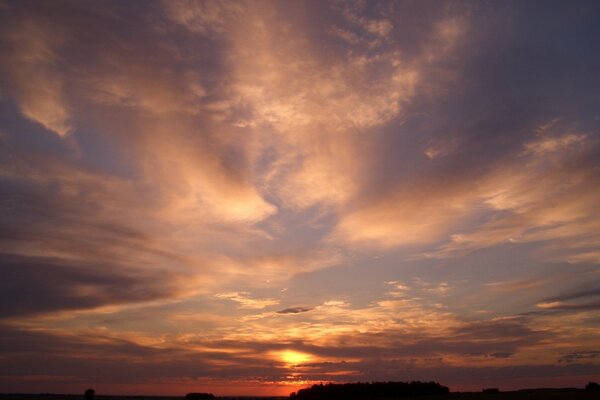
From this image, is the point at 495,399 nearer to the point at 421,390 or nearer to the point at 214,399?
the point at 421,390

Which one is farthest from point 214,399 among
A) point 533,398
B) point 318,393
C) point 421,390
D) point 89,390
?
point 533,398

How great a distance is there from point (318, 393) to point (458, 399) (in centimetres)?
2677

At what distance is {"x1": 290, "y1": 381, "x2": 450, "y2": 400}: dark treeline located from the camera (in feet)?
308

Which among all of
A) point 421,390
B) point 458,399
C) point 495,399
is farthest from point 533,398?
point 421,390

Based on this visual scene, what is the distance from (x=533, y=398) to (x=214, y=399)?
90659 mm

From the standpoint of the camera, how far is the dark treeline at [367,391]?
94.0 metres

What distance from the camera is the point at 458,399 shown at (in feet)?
278

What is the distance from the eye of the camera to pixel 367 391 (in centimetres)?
9444

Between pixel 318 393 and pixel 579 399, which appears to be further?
pixel 318 393

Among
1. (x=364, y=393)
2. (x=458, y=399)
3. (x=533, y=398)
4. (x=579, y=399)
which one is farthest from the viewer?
(x=364, y=393)

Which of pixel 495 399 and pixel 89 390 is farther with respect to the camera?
pixel 89 390

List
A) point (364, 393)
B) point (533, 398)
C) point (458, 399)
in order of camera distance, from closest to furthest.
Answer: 1. point (533, 398)
2. point (458, 399)
3. point (364, 393)

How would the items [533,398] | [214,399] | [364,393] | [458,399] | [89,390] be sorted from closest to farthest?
[533,398]
[458,399]
[364,393]
[89,390]
[214,399]

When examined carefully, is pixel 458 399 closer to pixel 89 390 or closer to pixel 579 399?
pixel 579 399
